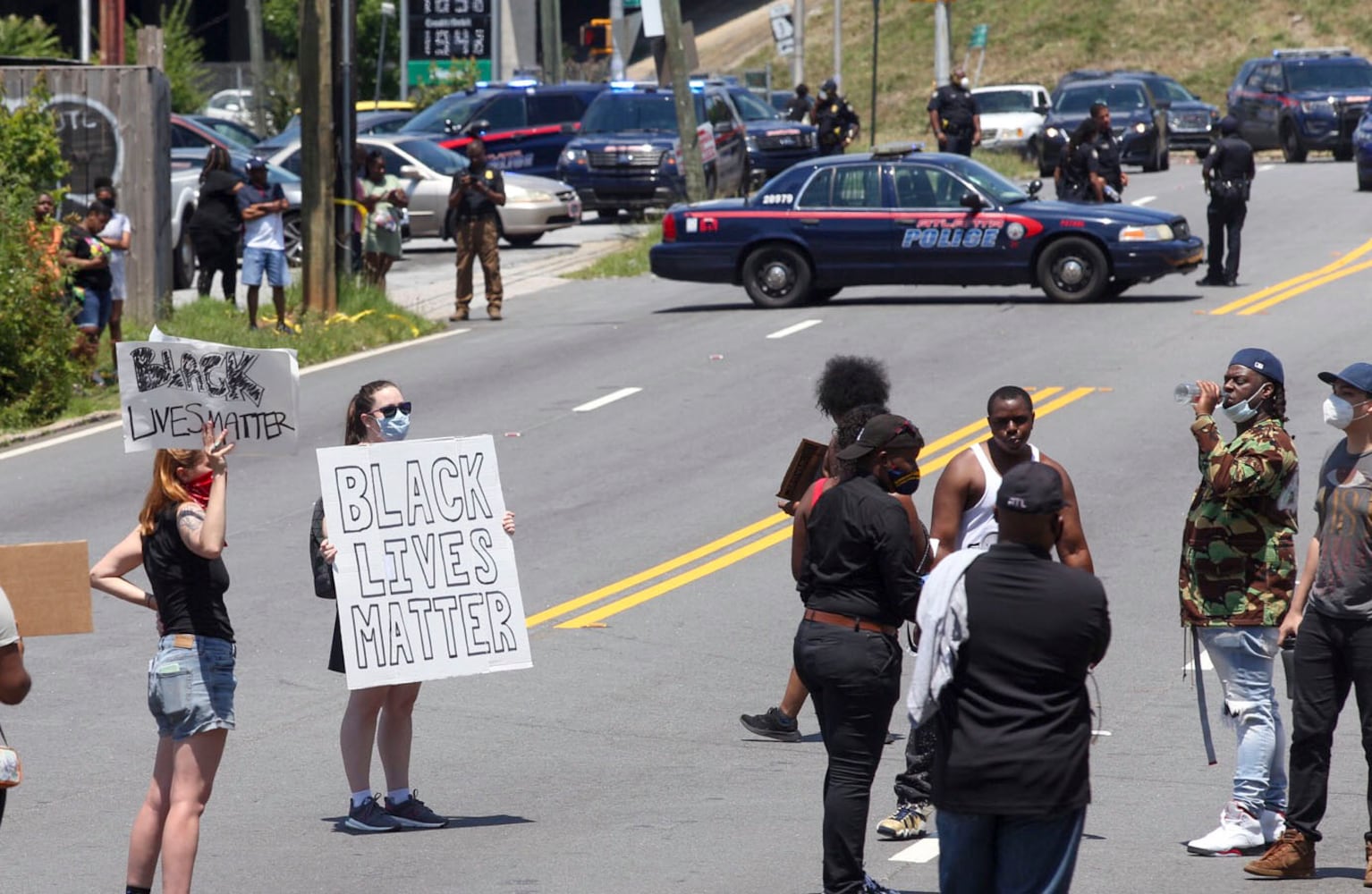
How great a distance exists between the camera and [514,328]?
74.3ft

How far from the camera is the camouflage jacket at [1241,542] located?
23.9 ft

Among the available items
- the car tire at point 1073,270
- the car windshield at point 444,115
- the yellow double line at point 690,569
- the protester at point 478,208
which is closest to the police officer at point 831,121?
the car windshield at point 444,115

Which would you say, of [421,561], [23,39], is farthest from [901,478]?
[23,39]

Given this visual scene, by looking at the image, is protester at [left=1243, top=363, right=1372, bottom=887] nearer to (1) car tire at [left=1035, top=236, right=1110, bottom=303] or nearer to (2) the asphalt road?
(2) the asphalt road

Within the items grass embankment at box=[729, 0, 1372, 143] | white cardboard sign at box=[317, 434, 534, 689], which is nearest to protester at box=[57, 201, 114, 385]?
white cardboard sign at box=[317, 434, 534, 689]

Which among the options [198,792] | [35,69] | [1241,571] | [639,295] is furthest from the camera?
[639,295]

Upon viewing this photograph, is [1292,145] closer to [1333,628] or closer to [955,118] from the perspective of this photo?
[955,118]

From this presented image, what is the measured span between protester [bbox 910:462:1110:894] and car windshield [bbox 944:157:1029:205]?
668 inches

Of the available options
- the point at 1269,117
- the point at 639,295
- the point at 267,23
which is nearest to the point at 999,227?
the point at 639,295

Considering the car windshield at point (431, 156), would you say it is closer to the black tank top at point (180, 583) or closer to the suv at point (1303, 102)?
the suv at point (1303, 102)

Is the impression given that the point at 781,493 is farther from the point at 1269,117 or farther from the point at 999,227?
the point at 1269,117

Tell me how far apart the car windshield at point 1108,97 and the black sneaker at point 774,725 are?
97.6 ft

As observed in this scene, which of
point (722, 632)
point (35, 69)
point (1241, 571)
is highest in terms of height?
point (35, 69)

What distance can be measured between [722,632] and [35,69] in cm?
1327
